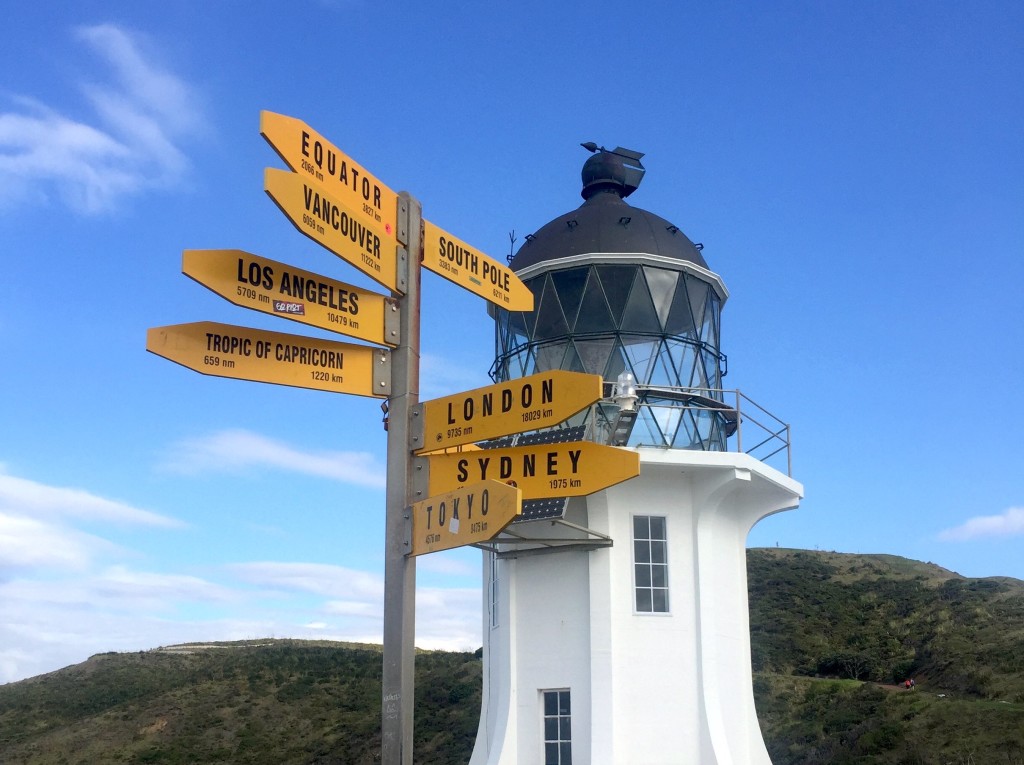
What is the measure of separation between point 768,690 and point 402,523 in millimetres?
25009

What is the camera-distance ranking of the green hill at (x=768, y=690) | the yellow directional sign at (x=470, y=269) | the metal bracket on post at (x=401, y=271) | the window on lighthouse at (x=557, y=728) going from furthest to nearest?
the green hill at (x=768, y=690), the window on lighthouse at (x=557, y=728), the yellow directional sign at (x=470, y=269), the metal bracket on post at (x=401, y=271)

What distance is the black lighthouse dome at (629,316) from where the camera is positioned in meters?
15.9

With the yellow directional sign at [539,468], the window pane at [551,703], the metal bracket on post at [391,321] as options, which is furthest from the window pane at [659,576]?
the metal bracket on post at [391,321]

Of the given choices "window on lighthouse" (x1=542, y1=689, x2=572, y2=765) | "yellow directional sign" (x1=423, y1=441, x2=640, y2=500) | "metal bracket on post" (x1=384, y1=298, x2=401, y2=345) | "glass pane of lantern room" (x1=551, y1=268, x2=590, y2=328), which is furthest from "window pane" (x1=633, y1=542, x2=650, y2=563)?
"metal bracket on post" (x1=384, y1=298, x2=401, y2=345)

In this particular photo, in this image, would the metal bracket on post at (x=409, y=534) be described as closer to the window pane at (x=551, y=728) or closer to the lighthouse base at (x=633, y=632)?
the lighthouse base at (x=633, y=632)

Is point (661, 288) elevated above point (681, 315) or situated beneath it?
elevated above

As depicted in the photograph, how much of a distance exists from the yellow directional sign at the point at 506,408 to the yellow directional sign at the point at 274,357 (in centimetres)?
55

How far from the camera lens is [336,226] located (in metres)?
8.80

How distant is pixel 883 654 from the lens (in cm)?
3547

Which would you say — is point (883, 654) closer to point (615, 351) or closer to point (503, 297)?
point (615, 351)

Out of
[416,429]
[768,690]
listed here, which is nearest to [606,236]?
[416,429]

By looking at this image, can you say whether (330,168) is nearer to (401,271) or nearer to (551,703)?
(401,271)

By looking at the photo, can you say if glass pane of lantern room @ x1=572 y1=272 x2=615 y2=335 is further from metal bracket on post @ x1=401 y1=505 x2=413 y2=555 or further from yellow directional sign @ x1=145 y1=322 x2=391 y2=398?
metal bracket on post @ x1=401 y1=505 x2=413 y2=555

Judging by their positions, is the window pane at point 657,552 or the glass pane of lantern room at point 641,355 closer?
the window pane at point 657,552
